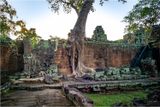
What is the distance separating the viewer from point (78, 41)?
63.8 feet

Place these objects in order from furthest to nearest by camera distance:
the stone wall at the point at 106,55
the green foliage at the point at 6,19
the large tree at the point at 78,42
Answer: the stone wall at the point at 106,55
the large tree at the point at 78,42
the green foliage at the point at 6,19

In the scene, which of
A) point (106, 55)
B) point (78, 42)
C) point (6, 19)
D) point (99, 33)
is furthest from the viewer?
point (99, 33)

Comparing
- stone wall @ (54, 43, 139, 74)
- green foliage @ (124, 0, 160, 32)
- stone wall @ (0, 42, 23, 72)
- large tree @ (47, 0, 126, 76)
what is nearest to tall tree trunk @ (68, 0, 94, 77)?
large tree @ (47, 0, 126, 76)

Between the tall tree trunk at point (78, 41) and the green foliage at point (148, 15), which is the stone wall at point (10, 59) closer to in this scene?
the tall tree trunk at point (78, 41)

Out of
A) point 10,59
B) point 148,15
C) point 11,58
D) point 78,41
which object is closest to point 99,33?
point 78,41

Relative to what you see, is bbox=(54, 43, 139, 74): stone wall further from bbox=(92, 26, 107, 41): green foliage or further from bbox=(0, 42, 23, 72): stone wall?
bbox=(0, 42, 23, 72): stone wall

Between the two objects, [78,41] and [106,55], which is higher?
[78,41]

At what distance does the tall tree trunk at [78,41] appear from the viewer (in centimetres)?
1918

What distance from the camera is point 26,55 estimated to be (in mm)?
18984

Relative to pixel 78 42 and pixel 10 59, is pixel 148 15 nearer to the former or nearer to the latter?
pixel 78 42

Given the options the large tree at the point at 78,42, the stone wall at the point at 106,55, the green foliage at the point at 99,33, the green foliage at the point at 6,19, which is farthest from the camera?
the green foliage at the point at 99,33

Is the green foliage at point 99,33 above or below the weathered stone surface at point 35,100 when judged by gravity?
above

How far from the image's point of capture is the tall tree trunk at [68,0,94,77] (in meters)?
19.2

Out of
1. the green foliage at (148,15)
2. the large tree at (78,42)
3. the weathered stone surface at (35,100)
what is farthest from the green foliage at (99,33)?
the weathered stone surface at (35,100)
